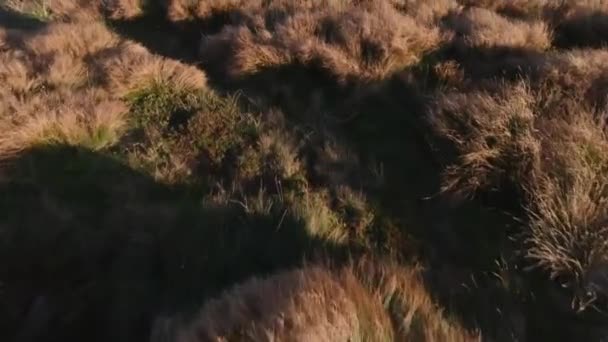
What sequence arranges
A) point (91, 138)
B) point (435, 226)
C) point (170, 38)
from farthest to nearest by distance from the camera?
point (170, 38) → point (91, 138) → point (435, 226)

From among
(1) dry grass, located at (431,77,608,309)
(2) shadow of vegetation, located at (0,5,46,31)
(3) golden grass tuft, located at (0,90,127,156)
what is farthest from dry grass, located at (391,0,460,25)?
(2) shadow of vegetation, located at (0,5,46,31)

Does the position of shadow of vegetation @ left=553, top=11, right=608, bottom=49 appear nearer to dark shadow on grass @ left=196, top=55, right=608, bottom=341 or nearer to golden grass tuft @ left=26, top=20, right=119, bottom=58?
dark shadow on grass @ left=196, top=55, right=608, bottom=341

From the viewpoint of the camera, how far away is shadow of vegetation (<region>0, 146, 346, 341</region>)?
4910 millimetres

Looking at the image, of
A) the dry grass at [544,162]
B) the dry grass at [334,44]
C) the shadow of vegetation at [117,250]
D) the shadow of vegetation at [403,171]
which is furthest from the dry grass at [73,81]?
the dry grass at [544,162]

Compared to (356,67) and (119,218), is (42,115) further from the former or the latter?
(356,67)

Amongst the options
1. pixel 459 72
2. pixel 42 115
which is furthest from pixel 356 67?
pixel 42 115

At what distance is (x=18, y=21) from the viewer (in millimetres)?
11102

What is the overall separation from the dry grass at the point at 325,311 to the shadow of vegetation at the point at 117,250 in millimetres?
801

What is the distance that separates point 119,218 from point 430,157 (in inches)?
132

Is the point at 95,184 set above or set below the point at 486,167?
below

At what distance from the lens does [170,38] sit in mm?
10047

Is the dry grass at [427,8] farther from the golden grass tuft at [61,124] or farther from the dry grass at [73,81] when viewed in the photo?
the golden grass tuft at [61,124]

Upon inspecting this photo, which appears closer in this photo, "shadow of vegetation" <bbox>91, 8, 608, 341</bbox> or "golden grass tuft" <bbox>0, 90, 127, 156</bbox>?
"shadow of vegetation" <bbox>91, 8, 608, 341</bbox>

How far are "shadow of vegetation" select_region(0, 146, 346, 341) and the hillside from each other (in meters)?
0.02
